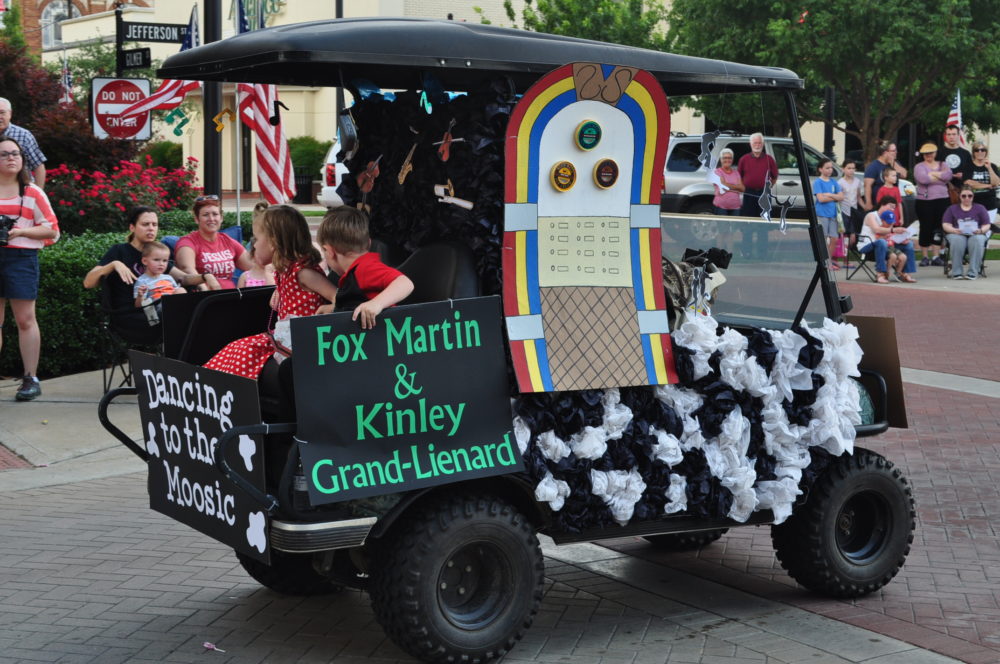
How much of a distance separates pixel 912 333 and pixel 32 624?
989 centimetres

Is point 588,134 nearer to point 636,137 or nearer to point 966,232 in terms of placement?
point 636,137

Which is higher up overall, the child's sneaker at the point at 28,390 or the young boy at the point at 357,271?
the young boy at the point at 357,271

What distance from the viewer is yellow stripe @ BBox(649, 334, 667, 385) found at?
4.71m

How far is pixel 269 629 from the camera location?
493 cm

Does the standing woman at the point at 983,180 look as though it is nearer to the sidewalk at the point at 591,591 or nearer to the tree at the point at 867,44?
the tree at the point at 867,44

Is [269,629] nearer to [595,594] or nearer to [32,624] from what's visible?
[32,624]

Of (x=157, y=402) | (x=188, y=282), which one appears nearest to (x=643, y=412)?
(x=157, y=402)

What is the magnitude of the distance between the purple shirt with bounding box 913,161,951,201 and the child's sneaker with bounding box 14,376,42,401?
13192mm

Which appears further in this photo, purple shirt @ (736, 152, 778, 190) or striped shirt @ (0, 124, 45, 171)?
striped shirt @ (0, 124, 45, 171)

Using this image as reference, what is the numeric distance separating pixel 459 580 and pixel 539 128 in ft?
5.27

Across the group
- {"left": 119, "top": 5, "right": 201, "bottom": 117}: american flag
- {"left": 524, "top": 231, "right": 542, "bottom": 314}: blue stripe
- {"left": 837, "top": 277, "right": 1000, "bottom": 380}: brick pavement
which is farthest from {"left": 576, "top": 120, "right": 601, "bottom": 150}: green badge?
{"left": 119, "top": 5, "right": 201, "bottom": 117}: american flag

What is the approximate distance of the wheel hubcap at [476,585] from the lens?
Answer: 4488mm

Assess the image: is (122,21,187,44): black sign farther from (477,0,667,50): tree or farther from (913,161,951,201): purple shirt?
(477,0,667,50): tree

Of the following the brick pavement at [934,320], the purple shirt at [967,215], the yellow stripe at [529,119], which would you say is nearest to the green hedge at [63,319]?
the yellow stripe at [529,119]
